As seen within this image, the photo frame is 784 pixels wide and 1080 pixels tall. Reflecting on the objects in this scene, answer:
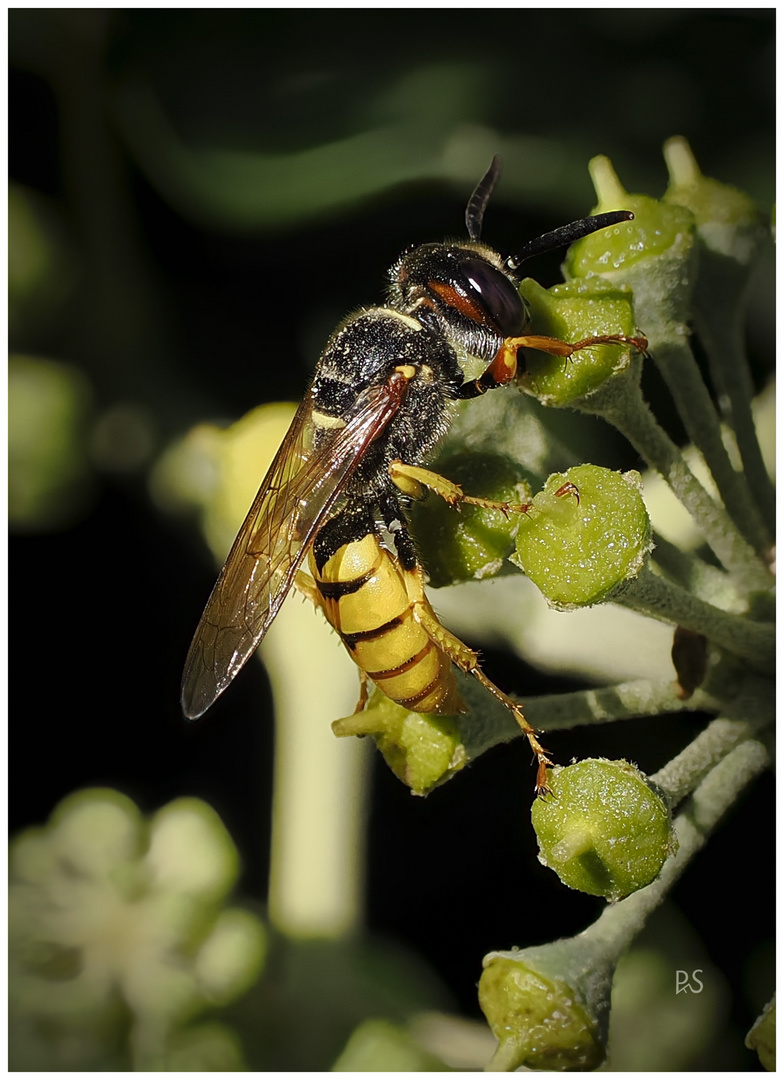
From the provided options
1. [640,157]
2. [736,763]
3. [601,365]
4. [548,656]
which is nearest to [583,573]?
[601,365]

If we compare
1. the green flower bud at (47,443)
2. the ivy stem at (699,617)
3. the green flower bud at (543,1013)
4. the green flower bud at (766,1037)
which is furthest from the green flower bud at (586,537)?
the green flower bud at (47,443)

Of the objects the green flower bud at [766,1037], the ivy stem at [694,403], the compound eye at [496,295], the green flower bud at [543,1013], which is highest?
the compound eye at [496,295]

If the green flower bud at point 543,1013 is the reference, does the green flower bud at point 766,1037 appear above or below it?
below

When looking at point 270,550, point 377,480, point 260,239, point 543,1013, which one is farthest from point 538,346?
point 260,239

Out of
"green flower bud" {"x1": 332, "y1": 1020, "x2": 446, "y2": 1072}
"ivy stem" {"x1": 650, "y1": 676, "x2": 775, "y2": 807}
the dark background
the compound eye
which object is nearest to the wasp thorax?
the compound eye

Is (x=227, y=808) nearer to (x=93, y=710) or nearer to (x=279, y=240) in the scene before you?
(x=93, y=710)

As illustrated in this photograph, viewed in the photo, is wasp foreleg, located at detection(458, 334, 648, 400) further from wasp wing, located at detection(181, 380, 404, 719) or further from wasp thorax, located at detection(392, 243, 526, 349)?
wasp wing, located at detection(181, 380, 404, 719)

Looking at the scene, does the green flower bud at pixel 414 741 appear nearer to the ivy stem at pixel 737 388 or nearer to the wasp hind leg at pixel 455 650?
the wasp hind leg at pixel 455 650
